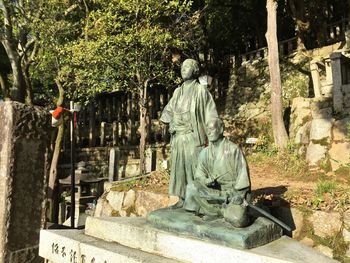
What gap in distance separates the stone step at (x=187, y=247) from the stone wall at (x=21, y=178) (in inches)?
70.3

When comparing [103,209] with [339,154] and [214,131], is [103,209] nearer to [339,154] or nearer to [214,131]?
[214,131]

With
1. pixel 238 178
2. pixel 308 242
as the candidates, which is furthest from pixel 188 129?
pixel 308 242

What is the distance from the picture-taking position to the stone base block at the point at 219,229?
155 inches

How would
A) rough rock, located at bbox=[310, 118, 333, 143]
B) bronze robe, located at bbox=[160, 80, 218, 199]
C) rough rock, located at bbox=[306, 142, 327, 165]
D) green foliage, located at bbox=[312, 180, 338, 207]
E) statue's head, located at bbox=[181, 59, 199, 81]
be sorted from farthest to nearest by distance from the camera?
rough rock, located at bbox=[310, 118, 333, 143] → rough rock, located at bbox=[306, 142, 327, 165] → green foliage, located at bbox=[312, 180, 338, 207] → statue's head, located at bbox=[181, 59, 199, 81] → bronze robe, located at bbox=[160, 80, 218, 199]

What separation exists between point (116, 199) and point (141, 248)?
5676 mm

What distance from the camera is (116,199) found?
10.2 m

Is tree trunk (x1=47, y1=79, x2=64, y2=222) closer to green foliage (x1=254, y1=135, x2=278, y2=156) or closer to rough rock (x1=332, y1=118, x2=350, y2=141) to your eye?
green foliage (x1=254, y1=135, x2=278, y2=156)

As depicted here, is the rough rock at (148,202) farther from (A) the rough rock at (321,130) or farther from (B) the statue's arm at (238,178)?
(A) the rough rock at (321,130)

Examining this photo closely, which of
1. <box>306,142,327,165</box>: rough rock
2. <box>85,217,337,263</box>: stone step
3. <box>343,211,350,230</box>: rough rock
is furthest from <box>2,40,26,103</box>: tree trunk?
<box>343,211,350,230</box>: rough rock

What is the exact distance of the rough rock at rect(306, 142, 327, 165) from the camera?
10438mm

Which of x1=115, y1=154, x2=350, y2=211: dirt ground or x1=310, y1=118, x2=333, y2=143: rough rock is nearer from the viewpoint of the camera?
x1=115, y1=154, x2=350, y2=211: dirt ground

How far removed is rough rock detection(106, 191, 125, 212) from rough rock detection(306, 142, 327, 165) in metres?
5.66

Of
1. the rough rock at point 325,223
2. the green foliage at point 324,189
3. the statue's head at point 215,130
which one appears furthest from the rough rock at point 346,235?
the statue's head at point 215,130

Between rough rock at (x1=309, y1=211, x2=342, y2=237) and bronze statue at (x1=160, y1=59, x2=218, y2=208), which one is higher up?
bronze statue at (x1=160, y1=59, x2=218, y2=208)
